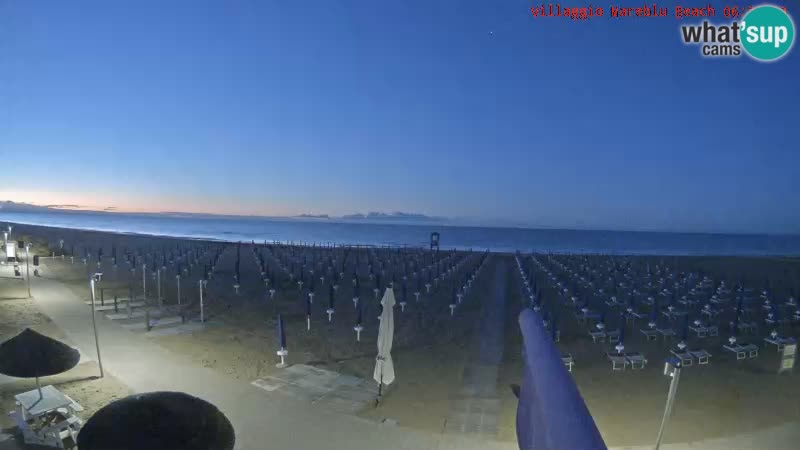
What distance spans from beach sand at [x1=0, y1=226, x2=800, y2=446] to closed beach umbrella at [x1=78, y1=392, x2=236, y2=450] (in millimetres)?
4848

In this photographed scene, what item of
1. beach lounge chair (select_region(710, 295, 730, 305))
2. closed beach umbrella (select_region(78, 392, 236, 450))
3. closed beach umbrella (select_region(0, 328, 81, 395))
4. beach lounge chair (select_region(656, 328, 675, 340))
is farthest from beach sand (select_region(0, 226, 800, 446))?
beach lounge chair (select_region(710, 295, 730, 305))

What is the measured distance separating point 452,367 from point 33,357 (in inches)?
362

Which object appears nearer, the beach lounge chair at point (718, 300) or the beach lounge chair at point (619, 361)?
the beach lounge chair at point (619, 361)

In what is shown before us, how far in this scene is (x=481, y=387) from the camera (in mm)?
10195

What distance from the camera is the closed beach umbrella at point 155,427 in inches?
144

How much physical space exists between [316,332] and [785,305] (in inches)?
946

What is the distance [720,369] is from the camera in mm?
12055

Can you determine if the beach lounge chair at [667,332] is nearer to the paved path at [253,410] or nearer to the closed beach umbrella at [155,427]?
the paved path at [253,410]

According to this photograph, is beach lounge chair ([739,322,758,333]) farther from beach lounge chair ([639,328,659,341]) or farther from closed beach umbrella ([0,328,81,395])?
closed beach umbrella ([0,328,81,395])

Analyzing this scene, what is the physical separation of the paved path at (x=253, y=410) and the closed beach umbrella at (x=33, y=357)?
217 centimetres

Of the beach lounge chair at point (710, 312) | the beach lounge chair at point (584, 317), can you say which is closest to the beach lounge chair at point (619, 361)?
the beach lounge chair at point (584, 317)

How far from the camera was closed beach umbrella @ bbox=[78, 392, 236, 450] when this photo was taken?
12.0ft

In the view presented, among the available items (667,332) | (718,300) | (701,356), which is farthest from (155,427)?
(718,300)

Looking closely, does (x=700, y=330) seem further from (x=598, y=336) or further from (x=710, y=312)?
(x=710, y=312)
